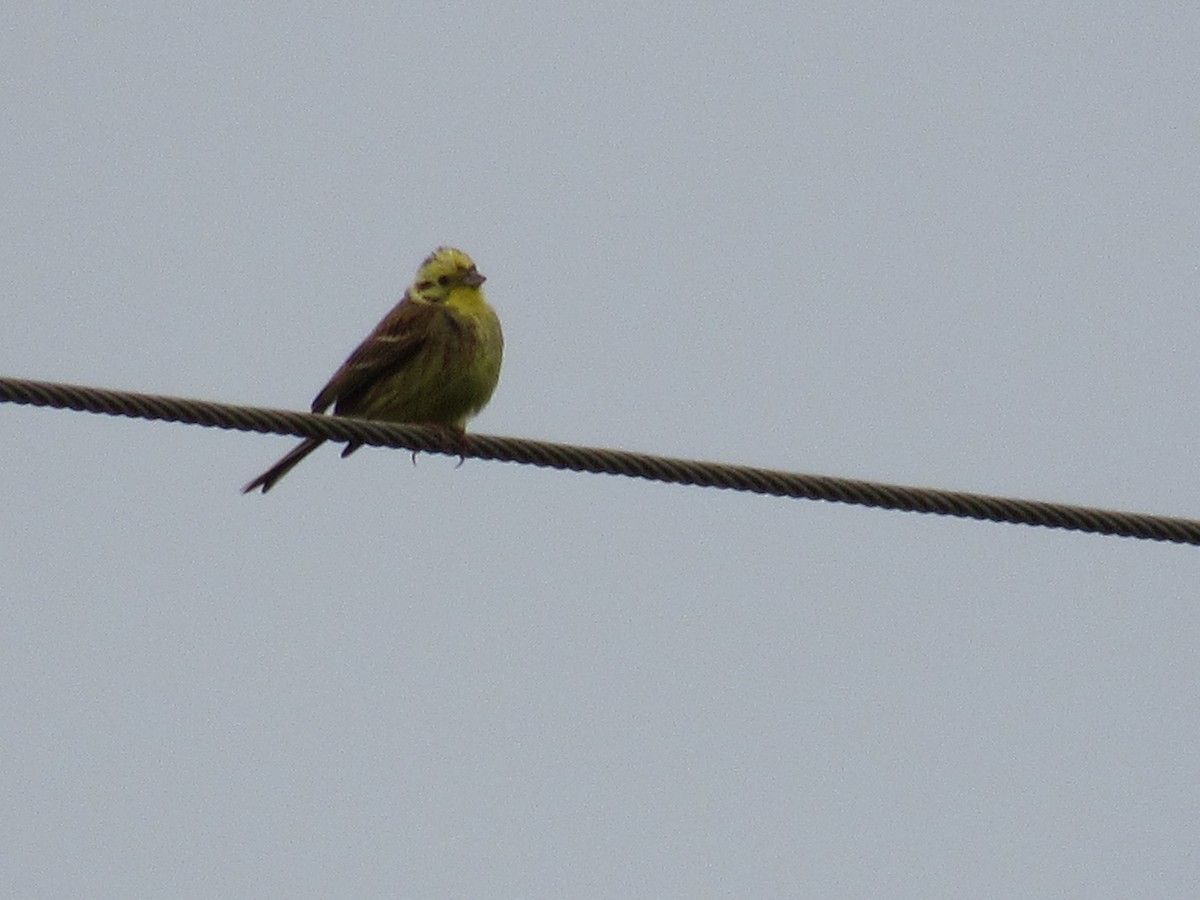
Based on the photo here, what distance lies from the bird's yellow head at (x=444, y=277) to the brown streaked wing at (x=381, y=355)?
4.1 inches

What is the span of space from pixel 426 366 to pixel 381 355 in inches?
10.3

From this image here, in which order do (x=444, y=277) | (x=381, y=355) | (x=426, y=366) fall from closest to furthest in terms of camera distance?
1. (x=426, y=366)
2. (x=381, y=355)
3. (x=444, y=277)

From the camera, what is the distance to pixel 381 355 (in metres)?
9.17

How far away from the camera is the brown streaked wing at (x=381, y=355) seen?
30.0 ft

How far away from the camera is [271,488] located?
9.10 metres

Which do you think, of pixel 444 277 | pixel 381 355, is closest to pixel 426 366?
pixel 381 355

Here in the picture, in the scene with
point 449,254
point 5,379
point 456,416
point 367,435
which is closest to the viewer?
point 5,379

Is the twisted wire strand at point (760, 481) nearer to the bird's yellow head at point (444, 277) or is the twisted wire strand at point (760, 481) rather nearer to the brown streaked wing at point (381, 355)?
the brown streaked wing at point (381, 355)

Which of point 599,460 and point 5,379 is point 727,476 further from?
point 5,379

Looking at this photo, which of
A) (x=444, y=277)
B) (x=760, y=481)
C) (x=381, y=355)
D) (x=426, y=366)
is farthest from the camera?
(x=444, y=277)

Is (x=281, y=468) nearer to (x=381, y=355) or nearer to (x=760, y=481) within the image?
(x=381, y=355)

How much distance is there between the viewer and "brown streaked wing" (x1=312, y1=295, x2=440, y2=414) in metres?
9.13

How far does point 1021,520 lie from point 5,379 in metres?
2.65

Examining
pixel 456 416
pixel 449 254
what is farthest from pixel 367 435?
pixel 449 254
